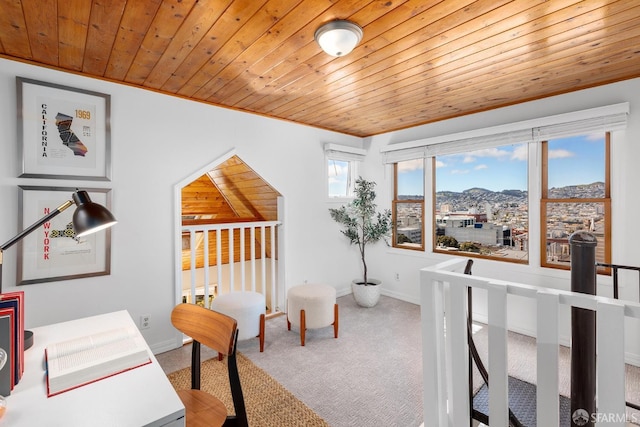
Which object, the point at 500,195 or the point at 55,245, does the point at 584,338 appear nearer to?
the point at 500,195

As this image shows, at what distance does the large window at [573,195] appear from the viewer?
2.77 meters

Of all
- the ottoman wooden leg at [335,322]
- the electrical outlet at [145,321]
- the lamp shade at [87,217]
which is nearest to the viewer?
the lamp shade at [87,217]

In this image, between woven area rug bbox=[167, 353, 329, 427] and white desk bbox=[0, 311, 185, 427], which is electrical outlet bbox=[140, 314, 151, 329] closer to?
woven area rug bbox=[167, 353, 329, 427]

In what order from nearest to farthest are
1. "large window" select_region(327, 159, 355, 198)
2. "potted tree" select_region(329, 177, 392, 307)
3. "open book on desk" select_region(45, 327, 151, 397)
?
1. "open book on desk" select_region(45, 327, 151, 397)
2. "potted tree" select_region(329, 177, 392, 307)
3. "large window" select_region(327, 159, 355, 198)

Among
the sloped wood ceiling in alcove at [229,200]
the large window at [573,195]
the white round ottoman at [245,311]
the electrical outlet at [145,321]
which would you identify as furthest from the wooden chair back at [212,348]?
the large window at [573,195]

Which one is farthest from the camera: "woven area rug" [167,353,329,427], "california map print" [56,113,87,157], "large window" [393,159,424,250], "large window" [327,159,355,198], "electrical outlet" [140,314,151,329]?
"large window" [327,159,355,198]

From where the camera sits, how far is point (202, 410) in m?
1.35

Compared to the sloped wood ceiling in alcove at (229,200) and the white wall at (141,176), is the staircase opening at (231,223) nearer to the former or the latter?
the sloped wood ceiling in alcove at (229,200)

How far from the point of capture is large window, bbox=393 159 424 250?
414 cm

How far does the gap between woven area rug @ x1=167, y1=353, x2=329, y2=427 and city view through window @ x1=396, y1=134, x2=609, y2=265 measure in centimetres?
261

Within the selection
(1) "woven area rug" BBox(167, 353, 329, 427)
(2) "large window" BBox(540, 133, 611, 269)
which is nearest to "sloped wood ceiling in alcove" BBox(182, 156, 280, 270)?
(1) "woven area rug" BBox(167, 353, 329, 427)

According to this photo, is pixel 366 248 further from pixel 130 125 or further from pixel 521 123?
pixel 130 125

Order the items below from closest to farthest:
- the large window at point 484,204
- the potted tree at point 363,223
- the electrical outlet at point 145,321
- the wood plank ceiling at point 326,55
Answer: the wood plank ceiling at point 326,55, the electrical outlet at point 145,321, the large window at point 484,204, the potted tree at point 363,223

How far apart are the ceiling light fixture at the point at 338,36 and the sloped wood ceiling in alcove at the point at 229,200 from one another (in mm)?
1852
